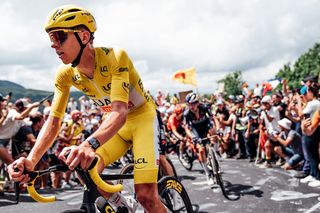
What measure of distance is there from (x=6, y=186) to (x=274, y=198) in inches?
241

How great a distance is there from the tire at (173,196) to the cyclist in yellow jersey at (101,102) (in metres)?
0.58

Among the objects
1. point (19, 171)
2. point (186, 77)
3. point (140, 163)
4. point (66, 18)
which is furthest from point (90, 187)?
point (186, 77)

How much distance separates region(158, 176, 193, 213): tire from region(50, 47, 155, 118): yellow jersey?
3.02ft

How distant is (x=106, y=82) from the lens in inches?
134

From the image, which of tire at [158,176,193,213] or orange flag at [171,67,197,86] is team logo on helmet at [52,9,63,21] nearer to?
tire at [158,176,193,213]

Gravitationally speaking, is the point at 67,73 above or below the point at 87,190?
above

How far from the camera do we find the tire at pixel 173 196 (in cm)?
418

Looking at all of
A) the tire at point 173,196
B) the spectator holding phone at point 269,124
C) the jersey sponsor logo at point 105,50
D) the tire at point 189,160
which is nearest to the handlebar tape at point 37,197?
the jersey sponsor logo at point 105,50

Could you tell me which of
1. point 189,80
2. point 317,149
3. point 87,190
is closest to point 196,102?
point 317,149

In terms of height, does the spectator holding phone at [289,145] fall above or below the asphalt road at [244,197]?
above

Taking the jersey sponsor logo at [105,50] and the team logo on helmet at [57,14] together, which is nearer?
the team logo on helmet at [57,14]

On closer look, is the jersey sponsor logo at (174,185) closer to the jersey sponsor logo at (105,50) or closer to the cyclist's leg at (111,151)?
the cyclist's leg at (111,151)

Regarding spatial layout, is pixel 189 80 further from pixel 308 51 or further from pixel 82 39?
pixel 308 51

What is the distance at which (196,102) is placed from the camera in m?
8.79
